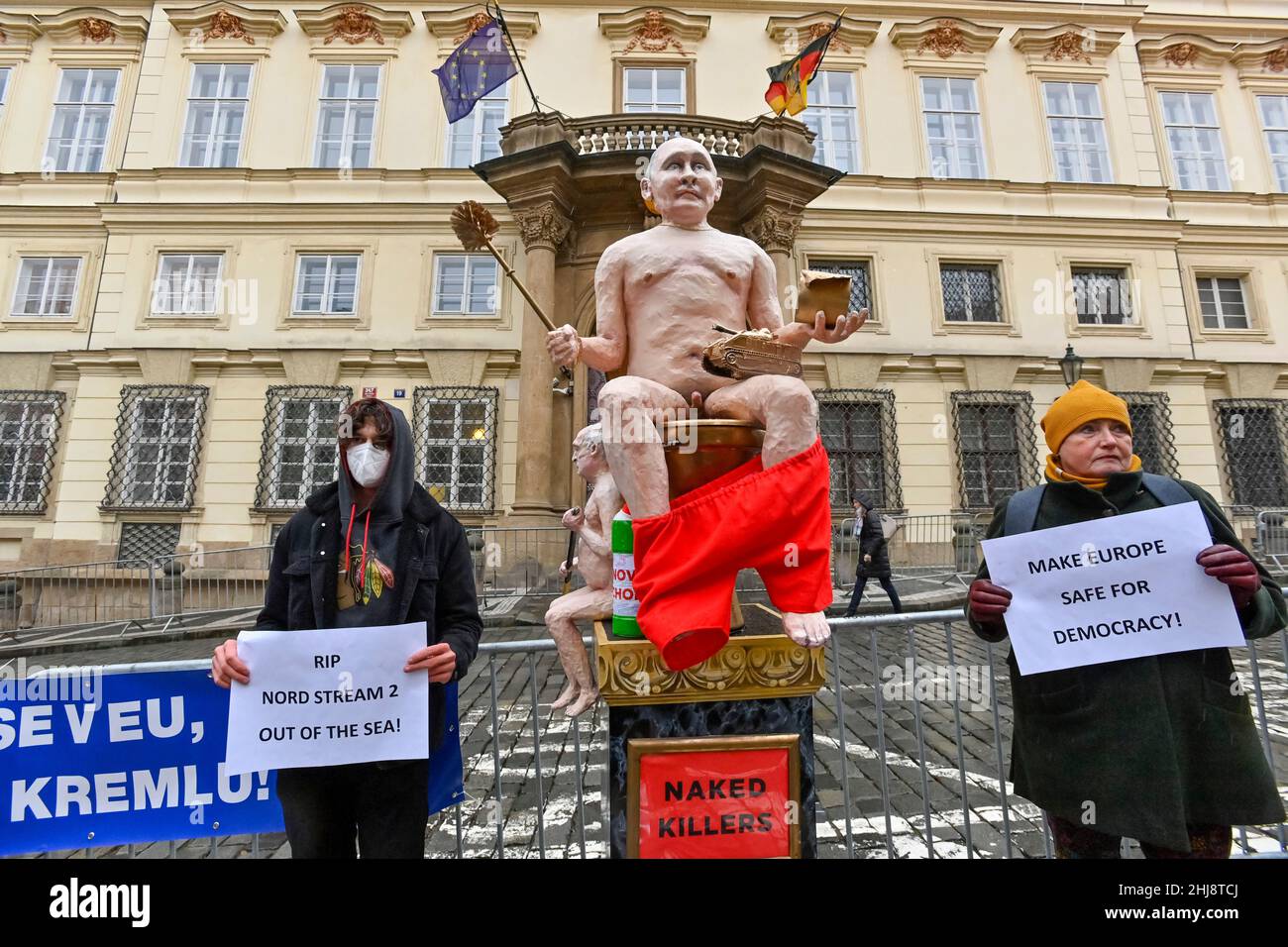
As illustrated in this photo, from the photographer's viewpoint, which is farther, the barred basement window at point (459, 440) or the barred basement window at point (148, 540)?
the barred basement window at point (459, 440)

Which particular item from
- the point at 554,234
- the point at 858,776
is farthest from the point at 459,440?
the point at 858,776

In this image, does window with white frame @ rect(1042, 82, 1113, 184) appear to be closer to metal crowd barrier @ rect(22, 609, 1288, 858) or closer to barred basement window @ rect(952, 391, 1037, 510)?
barred basement window @ rect(952, 391, 1037, 510)

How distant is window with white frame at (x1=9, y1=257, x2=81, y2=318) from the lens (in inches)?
503

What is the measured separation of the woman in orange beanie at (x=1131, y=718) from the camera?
1630 millimetres

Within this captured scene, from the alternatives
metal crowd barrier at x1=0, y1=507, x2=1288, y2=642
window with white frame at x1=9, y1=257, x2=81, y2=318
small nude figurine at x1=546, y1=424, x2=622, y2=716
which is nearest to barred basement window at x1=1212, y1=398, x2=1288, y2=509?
metal crowd barrier at x1=0, y1=507, x2=1288, y2=642

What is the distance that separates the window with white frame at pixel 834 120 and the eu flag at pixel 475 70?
750cm

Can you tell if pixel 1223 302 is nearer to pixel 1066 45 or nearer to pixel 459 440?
pixel 1066 45

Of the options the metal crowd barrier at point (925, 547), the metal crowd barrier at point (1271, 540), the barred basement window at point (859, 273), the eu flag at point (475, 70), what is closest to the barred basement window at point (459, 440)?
the eu flag at point (475, 70)

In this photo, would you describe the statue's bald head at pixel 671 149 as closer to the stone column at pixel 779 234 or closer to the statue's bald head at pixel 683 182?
the statue's bald head at pixel 683 182

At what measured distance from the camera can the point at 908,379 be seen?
41.4 ft

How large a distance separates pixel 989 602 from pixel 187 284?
617 inches

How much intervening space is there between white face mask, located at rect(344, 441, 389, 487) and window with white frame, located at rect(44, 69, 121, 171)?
1689 cm
